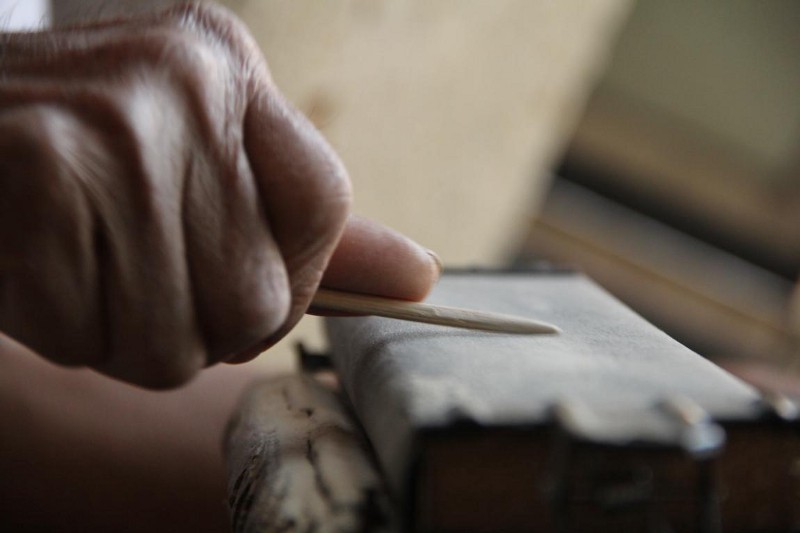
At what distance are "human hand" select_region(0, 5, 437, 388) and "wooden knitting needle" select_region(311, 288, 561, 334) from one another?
50 millimetres

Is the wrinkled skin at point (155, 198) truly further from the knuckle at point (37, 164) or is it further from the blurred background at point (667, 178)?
the blurred background at point (667, 178)

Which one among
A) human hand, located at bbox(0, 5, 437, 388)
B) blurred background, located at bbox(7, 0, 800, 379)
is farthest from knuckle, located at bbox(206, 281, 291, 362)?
blurred background, located at bbox(7, 0, 800, 379)

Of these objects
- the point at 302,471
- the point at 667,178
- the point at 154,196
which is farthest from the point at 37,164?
the point at 667,178

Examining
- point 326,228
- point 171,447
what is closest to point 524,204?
point 171,447

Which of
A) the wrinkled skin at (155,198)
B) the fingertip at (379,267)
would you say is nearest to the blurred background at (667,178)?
the fingertip at (379,267)

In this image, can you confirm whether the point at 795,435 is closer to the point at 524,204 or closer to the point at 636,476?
the point at 636,476

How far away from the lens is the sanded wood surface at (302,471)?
0.40m

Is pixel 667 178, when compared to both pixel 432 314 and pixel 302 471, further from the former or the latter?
pixel 302 471

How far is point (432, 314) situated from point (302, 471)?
0.14m

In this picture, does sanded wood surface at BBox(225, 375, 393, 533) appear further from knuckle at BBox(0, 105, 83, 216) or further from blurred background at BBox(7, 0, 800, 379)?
blurred background at BBox(7, 0, 800, 379)

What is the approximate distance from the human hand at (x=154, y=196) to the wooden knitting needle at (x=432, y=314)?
50 millimetres

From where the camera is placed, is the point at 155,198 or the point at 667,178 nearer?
the point at 155,198

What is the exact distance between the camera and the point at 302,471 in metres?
0.43

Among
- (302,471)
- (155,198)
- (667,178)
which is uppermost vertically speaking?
(155,198)
